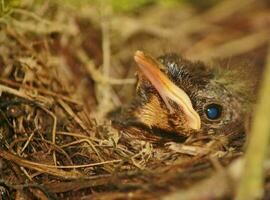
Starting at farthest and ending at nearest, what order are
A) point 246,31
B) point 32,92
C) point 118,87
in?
point 246,31 < point 118,87 < point 32,92

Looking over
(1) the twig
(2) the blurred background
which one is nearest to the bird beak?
(2) the blurred background

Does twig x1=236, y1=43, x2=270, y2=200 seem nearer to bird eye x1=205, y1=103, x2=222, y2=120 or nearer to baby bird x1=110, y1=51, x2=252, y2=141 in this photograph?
baby bird x1=110, y1=51, x2=252, y2=141

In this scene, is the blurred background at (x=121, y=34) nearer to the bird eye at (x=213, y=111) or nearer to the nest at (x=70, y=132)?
the nest at (x=70, y=132)

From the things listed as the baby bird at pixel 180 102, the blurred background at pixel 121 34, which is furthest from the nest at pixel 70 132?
the baby bird at pixel 180 102

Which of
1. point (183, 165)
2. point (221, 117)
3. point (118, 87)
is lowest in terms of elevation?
point (183, 165)

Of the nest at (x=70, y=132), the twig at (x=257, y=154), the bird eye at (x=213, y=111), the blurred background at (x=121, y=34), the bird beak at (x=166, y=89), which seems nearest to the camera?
the twig at (x=257, y=154)

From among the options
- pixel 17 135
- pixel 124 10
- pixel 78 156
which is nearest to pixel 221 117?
pixel 78 156

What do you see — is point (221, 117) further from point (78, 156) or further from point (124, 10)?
point (124, 10)
